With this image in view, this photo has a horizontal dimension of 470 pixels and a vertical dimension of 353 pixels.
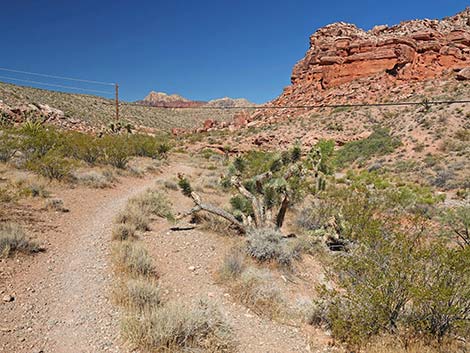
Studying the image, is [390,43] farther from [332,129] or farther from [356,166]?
[356,166]

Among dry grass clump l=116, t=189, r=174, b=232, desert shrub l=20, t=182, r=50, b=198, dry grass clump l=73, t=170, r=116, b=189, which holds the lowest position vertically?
dry grass clump l=116, t=189, r=174, b=232

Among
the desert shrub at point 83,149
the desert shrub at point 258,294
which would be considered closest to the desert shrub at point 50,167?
the desert shrub at point 83,149

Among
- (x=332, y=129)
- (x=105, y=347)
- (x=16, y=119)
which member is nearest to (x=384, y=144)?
(x=332, y=129)

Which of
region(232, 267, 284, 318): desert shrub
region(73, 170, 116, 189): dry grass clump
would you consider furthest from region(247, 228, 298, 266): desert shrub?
region(73, 170, 116, 189): dry grass clump

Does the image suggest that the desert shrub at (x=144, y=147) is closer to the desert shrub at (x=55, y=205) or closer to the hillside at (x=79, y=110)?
the hillside at (x=79, y=110)

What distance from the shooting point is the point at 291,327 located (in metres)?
4.91

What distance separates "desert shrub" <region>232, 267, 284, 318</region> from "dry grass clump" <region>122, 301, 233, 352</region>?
1.11m

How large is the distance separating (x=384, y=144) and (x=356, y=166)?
3817 millimetres

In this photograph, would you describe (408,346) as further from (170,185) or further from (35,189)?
(170,185)

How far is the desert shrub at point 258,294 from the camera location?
5281 mm

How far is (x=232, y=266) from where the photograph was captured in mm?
6270

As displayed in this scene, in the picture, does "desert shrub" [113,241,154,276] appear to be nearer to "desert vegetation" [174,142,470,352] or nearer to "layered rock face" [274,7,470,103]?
"desert vegetation" [174,142,470,352]

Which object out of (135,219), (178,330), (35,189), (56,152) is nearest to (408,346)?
(178,330)

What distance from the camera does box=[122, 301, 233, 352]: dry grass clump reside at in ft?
12.4
